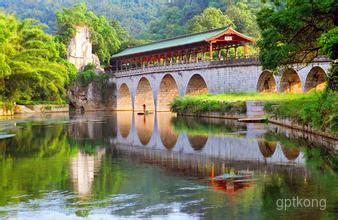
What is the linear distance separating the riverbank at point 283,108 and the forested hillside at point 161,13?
33655 mm

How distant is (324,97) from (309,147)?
16.5 ft

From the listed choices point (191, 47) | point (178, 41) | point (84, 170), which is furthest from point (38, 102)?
point (84, 170)

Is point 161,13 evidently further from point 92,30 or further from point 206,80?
point 206,80

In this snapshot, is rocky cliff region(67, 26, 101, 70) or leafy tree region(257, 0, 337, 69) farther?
rocky cliff region(67, 26, 101, 70)

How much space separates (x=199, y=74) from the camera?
56.8 metres


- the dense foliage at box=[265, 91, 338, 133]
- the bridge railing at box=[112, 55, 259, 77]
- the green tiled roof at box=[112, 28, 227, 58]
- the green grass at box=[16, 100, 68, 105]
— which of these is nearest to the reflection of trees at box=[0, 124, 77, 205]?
the dense foliage at box=[265, 91, 338, 133]

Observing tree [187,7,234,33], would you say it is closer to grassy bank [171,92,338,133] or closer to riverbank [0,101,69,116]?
riverbank [0,101,69,116]

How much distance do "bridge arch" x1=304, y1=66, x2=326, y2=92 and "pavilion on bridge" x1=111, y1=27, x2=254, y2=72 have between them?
298 inches

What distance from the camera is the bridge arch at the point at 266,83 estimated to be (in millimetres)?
49875

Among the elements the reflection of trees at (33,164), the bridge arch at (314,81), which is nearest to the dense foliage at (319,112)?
the reflection of trees at (33,164)

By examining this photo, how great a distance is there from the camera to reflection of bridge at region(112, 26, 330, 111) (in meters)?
49.1

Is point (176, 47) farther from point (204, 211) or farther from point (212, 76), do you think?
point (204, 211)

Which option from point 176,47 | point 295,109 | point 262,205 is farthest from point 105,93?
point 262,205

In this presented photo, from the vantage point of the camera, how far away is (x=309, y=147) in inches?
856
